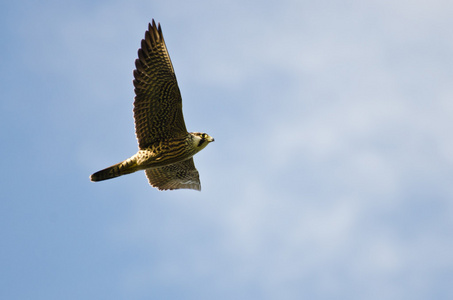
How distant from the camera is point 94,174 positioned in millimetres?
14031

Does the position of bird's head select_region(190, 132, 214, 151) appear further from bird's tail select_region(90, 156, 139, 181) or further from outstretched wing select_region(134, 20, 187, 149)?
bird's tail select_region(90, 156, 139, 181)

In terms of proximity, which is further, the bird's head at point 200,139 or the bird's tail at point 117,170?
the bird's head at point 200,139

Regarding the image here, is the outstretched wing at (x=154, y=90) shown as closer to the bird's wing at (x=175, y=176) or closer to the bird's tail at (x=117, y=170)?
the bird's tail at (x=117, y=170)

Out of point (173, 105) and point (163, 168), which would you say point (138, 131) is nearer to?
point (173, 105)

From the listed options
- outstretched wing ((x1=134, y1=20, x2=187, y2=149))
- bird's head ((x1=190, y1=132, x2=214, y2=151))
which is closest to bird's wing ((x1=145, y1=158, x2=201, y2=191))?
bird's head ((x1=190, y1=132, x2=214, y2=151))

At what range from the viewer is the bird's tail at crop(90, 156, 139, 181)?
14.1m

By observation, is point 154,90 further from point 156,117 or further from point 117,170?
point 117,170

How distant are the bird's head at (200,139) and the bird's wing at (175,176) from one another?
1.53 metres

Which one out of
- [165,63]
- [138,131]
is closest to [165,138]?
[138,131]

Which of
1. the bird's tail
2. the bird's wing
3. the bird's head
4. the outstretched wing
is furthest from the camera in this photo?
the bird's wing

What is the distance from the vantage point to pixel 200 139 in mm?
14859

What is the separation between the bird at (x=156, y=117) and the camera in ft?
45.7

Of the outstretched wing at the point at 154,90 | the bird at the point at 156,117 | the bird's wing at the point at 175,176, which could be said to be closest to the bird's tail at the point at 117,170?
the bird at the point at 156,117

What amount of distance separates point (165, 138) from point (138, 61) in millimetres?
2061
